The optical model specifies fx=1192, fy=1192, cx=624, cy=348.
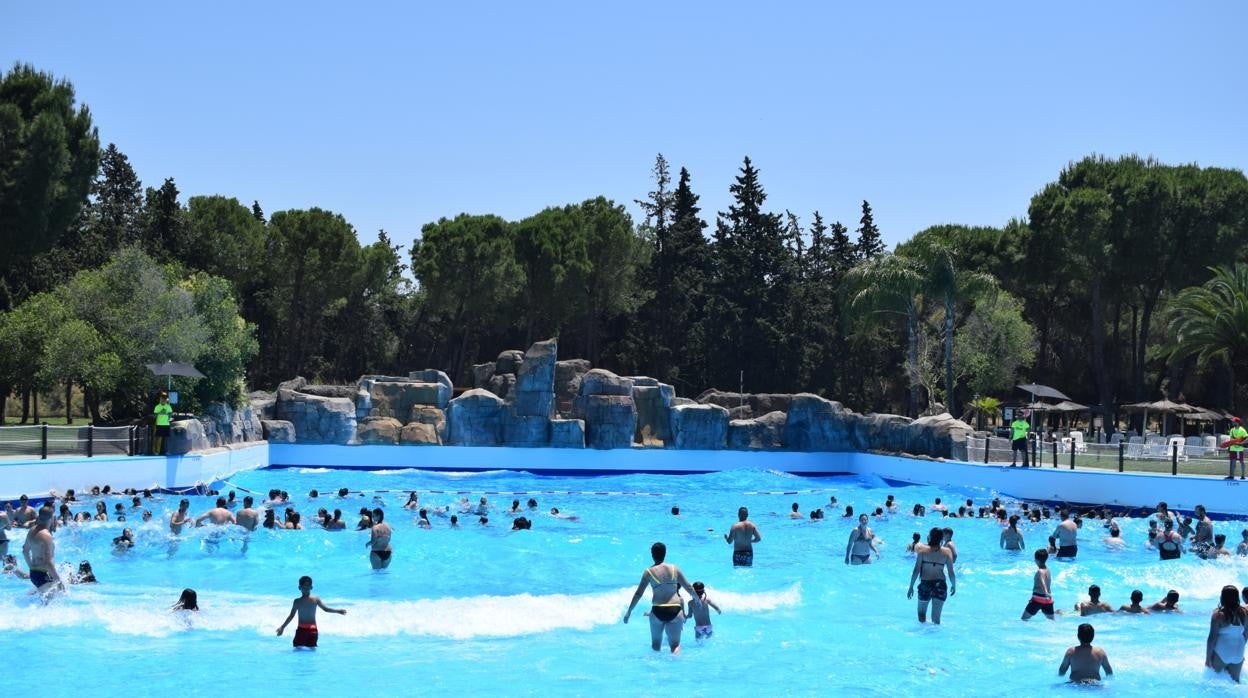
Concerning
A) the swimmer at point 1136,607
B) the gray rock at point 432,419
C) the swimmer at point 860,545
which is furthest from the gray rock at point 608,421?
the swimmer at point 1136,607

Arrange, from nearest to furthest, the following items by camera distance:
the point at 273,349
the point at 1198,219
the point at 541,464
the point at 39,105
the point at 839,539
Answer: the point at 839,539
the point at 39,105
the point at 541,464
the point at 1198,219
the point at 273,349

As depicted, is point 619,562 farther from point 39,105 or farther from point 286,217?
point 286,217

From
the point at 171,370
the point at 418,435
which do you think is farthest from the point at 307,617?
the point at 418,435

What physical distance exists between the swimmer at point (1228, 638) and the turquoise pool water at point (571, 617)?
8.1 inches

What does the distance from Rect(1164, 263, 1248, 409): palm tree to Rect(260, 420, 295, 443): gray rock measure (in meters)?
28.7

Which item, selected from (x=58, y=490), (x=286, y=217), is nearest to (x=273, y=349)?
(x=286, y=217)

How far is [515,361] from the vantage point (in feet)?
148

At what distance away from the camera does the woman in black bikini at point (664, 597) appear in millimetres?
12367

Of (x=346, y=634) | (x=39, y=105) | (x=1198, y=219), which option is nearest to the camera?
(x=346, y=634)

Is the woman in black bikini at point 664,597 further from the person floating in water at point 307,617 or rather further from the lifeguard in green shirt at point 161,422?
the lifeguard in green shirt at point 161,422

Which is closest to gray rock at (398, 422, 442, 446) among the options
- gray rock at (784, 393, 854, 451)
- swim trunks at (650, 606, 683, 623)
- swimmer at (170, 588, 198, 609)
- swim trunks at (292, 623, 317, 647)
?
gray rock at (784, 393, 854, 451)

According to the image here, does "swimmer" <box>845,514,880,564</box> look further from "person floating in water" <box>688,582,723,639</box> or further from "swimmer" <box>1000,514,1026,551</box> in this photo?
"person floating in water" <box>688,582,723,639</box>

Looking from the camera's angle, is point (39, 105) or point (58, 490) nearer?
point (58, 490)

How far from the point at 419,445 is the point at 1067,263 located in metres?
24.1
